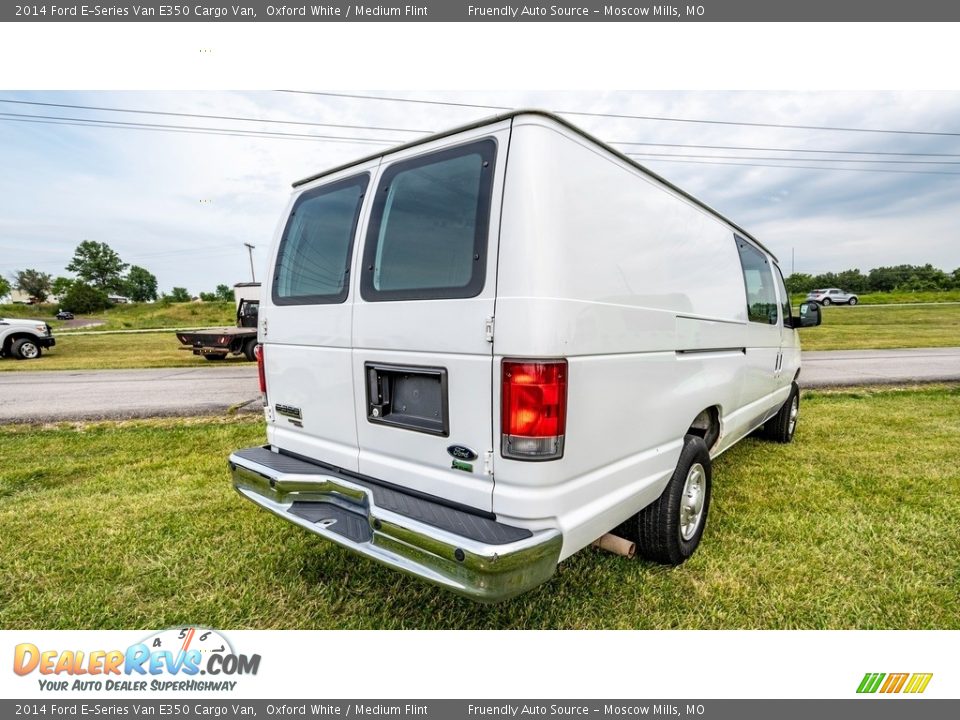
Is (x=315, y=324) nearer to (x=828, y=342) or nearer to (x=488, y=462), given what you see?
(x=488, y=462)

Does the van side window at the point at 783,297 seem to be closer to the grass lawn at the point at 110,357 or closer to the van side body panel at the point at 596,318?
the van side body panel at the point at 596,318

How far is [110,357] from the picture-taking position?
1573 centimetres

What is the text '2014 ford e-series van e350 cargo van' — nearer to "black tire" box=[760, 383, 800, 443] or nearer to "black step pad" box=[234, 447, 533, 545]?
"black step pad" box=[234, 447, 533, 545]

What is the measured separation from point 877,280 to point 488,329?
6228 centimetres

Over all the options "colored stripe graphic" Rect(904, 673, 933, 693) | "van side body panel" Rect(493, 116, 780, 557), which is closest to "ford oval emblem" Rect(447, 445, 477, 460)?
"van side body panel" Rect(493, 116, 780, 557)

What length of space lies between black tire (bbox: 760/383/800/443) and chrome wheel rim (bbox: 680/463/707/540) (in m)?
2.98

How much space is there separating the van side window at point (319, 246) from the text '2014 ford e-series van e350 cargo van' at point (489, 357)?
1 centimetres

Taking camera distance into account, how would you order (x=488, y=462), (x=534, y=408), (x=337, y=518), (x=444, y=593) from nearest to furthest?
(x=534, y=408), (x=488, y=462), (x=337, y=518), (x=444, y=593)

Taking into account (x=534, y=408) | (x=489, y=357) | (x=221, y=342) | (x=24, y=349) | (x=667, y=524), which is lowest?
(x=24, y=349)

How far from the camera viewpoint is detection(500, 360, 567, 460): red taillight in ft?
6.32

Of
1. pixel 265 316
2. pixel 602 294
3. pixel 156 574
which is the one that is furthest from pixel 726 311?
pixel 156 574

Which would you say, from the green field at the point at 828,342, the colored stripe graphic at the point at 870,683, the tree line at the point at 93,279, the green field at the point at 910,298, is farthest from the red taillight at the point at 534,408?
the tree line at the point at 93,279

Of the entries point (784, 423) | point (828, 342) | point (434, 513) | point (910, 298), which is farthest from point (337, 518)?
point (910, 298)

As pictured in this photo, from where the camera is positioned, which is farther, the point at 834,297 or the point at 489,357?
the point at 834,297
